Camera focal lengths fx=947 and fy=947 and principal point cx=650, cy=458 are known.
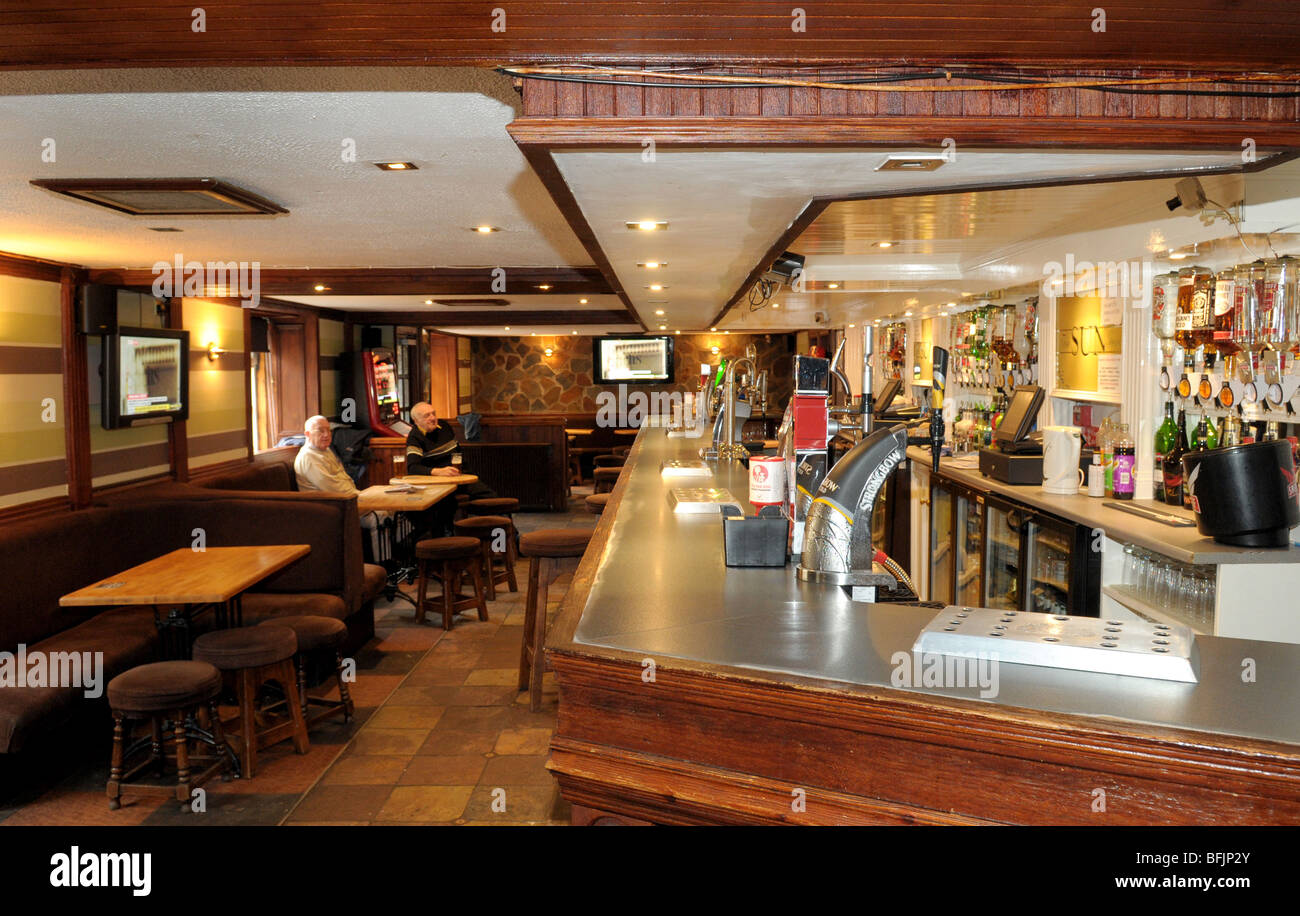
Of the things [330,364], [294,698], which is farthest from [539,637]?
[330,364]

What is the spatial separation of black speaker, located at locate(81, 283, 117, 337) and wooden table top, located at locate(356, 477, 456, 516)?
1837mm

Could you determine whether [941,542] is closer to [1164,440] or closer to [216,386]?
[1164,440]

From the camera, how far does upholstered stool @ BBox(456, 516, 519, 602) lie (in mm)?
7152

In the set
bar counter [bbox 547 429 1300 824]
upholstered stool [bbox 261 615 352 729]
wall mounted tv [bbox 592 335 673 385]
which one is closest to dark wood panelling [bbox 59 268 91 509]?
upholstered stool [bbox 261 615 352 729]

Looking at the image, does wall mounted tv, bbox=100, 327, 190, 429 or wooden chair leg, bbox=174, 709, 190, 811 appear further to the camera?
wall mounted tv, bbox=100, 327, 190, 429

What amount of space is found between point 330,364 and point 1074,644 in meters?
9.61

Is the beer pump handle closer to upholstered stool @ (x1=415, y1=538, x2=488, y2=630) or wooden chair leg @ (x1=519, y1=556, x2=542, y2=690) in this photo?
wooden chair leg @ (x1=519, y1=556, x2=542, y2=690)

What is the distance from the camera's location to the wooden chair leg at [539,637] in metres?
4.70

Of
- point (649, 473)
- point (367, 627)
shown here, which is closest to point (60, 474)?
point (367, 627)

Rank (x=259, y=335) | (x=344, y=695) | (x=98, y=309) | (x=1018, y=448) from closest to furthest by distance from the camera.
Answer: (x=344, y=695), (x=1018, y=448), (x=98, y=309), (x=259, y=335)

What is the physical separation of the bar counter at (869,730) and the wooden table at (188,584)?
2534 mm

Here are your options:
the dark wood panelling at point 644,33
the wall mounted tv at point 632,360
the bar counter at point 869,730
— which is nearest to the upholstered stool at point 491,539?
the bar counter at point 869,730

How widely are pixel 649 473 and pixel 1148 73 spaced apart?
11.0 ft

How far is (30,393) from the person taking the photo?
523 centimetres
